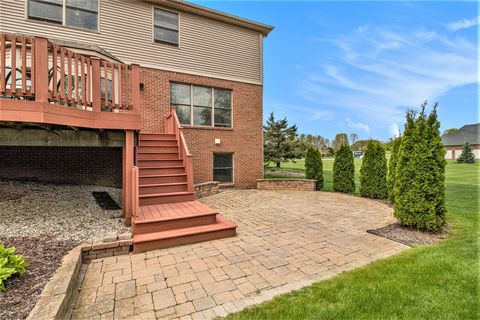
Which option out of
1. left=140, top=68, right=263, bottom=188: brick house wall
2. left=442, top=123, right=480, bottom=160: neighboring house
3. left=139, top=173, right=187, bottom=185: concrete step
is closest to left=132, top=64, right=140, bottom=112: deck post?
left=139, top=173, right=187, bottom=185: concrete step

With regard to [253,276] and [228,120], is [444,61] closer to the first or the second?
[228,120]

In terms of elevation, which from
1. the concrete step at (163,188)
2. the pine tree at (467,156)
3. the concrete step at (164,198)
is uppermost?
the pine tree at (467,156)

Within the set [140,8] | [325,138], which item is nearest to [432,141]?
[140,8]

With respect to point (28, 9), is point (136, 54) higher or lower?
lower

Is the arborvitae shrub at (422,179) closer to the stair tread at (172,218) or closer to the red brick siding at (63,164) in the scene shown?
the stair tread at (172,218)

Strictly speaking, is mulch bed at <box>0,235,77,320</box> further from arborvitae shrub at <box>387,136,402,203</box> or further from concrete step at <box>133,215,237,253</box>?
arborvitae shrub at <box>387,136,402,203</box>

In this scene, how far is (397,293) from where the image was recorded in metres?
2.63

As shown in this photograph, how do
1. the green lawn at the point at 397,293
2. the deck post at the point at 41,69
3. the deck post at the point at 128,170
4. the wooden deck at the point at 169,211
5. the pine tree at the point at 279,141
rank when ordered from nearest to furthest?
the green lawn at the point at 397,293 → the deck post at the point at 41,69 → the wooden deck at the point at 169,211 → the deck post at the point at 128,170 → the pine tree at the point at 279,141

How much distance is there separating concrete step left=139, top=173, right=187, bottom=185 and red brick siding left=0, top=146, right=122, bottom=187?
2.97 m

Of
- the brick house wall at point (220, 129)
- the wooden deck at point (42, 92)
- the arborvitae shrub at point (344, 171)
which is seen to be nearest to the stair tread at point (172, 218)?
the wooden deck at point (42, 92)

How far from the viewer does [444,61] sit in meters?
9.31

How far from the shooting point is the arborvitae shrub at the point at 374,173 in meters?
8.19

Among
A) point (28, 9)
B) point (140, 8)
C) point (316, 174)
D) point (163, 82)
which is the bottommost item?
point (316, 174)

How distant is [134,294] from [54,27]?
859 cm
